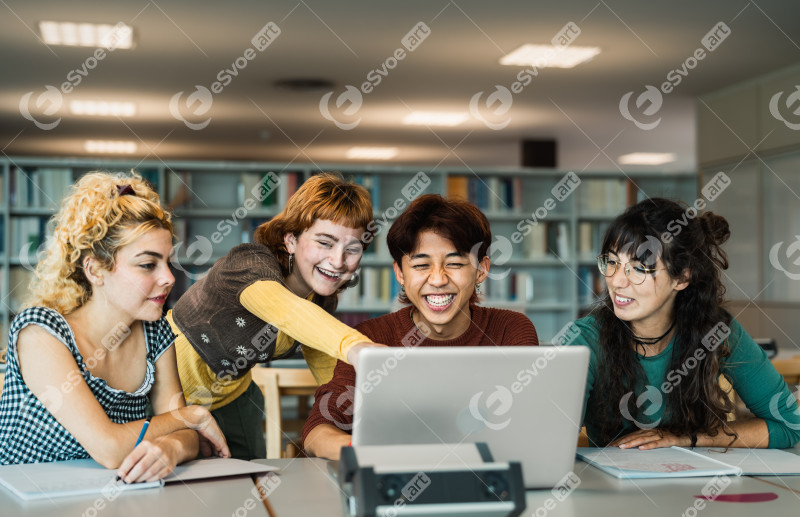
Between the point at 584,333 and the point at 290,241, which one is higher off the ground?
the point at 290,241

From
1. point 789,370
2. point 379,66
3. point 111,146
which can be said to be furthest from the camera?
point 111,146

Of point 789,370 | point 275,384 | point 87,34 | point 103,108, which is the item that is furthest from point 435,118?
point 275,384

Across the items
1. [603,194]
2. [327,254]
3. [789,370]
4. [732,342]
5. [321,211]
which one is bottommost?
[789,370]

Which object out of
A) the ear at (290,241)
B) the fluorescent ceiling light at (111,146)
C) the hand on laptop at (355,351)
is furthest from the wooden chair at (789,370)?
the fluorescent ceiling light at (111,146)

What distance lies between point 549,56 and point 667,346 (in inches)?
155

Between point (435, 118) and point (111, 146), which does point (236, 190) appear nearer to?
point (435, 118)

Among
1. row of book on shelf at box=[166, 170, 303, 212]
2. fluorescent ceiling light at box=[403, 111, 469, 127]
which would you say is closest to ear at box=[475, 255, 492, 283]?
row of book on shelf at box=[166, 170, 303, 212]

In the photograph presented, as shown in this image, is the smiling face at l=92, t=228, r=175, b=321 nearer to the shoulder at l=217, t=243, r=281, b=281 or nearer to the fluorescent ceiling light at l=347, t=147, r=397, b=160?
the shoulder at l=217, t=243, r=281, b=281

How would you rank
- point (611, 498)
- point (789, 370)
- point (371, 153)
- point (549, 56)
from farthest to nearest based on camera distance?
point (371, 153) < point (549, 56) < point (789, 370) < point (611, 498)

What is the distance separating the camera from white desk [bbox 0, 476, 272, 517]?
3.99 feet

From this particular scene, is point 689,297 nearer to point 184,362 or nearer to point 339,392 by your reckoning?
point 339,392

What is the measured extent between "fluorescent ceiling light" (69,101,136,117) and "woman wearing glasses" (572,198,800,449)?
243 inches

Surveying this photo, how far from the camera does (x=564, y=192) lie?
667cm

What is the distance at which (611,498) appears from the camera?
1331 mm
